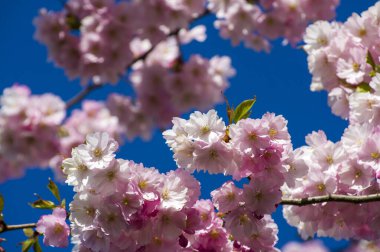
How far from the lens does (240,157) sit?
7.07 feet

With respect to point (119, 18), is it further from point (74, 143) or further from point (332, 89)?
point (332, 89)

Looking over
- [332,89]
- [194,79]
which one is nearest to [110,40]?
[194,79]

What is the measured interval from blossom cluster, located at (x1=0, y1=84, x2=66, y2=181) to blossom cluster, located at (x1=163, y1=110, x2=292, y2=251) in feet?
15.0

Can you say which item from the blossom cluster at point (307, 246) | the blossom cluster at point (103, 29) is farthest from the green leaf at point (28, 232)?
the blossom cluster at point (103, 29)

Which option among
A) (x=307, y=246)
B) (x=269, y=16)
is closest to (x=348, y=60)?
(x=307, y=246)

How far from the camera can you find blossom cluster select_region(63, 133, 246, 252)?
2.08 meters

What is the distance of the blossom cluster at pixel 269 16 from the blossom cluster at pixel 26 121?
6.96ft

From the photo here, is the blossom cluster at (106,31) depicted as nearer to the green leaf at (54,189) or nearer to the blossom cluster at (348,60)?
the blossom cluster at (348,60)

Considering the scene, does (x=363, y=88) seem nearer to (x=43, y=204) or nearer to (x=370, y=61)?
(x=370, y=61)

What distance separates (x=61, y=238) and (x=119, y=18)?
14.5 feet

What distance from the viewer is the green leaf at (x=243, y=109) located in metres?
2.23

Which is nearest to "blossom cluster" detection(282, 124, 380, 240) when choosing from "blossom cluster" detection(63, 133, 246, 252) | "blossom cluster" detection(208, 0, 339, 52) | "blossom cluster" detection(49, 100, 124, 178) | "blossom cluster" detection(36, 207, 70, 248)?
"blossom cluster" detection(63, 133, 246, 252)

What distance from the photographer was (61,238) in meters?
2.33

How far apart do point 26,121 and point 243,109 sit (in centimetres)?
469
